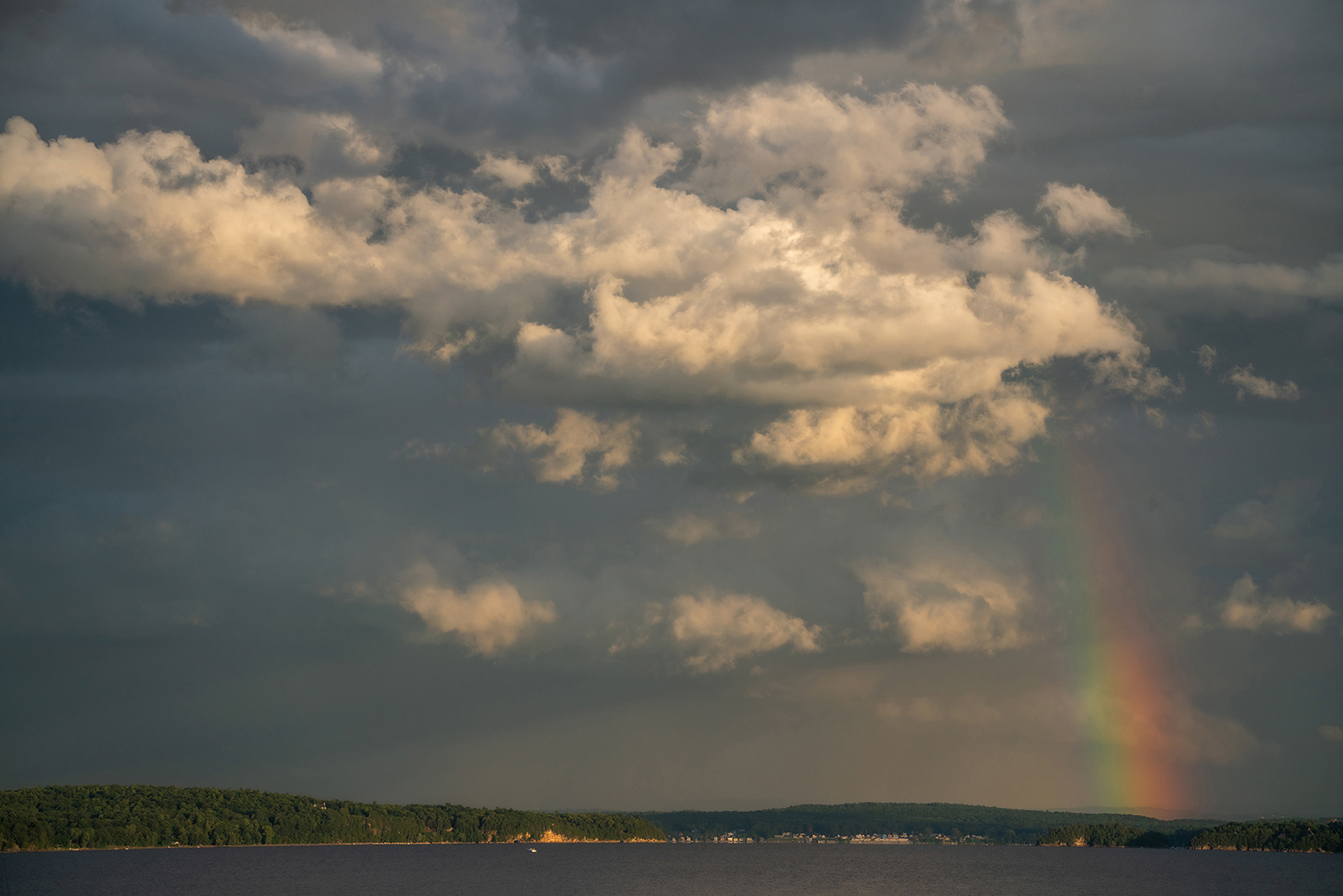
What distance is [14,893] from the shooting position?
16975cm

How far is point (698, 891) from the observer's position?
200 m

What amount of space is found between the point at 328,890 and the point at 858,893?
87660mm

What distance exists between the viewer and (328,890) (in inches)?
7397

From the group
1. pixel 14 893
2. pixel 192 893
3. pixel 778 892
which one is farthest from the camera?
pixel 778 892

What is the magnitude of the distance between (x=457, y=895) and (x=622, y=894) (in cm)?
2746

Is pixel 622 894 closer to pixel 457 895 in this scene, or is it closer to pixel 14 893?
pixel 457 895

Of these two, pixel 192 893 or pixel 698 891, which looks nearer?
pixel 192 893

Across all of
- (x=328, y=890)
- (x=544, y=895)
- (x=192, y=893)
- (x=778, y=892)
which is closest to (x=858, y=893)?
(x=778, y=892)

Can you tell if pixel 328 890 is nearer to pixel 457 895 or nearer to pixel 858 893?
pixel 457 895

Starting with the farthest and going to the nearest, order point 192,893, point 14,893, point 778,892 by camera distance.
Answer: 1. point 778,892
2. point 192,893
3. point 14,893

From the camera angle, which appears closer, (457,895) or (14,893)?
(14,893)

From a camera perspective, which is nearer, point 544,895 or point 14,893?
point 14,893

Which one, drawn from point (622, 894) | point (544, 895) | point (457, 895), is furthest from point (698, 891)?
point (457, 895)

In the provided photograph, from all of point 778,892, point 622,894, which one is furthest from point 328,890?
point 778,892
